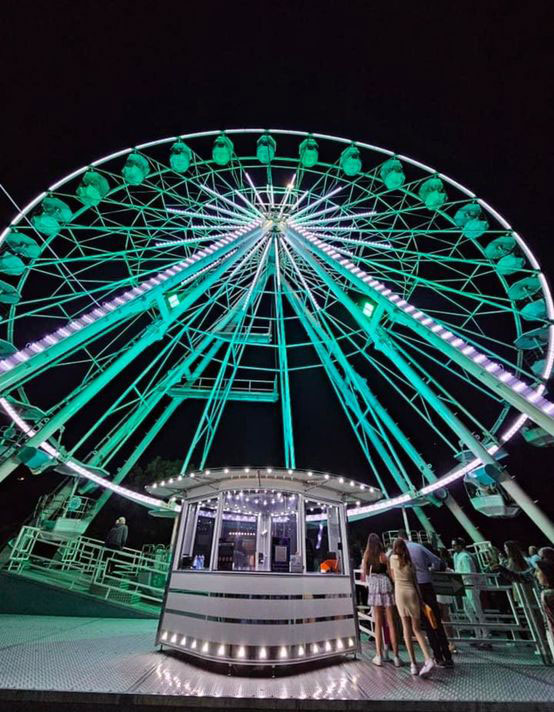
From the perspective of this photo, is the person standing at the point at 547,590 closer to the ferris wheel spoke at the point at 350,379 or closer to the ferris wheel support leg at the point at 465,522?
the ferris wheel spoke at the point at 350,379

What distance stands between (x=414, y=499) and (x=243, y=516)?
876cm

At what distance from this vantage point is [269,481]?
8.16 meters

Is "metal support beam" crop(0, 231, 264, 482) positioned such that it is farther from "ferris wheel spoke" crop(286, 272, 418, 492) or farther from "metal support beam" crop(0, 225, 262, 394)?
"ferris wheel spoke" crop(286, 272, 418, 492)

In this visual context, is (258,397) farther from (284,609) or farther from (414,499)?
(284,609)

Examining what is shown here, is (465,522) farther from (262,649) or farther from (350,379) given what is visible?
(262,649)

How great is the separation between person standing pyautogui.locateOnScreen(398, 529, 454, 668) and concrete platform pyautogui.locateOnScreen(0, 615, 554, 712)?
0.84ft

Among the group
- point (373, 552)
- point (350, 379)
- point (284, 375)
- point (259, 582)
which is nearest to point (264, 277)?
point (284, 375)

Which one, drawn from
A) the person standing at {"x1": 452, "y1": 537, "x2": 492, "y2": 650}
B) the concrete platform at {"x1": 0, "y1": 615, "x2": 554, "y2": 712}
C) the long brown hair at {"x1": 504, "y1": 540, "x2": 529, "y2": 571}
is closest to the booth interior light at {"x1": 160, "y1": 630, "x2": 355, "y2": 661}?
the concrete platform at {"x1": 0, "y1": 615, "x2": 554, "y2": 712}

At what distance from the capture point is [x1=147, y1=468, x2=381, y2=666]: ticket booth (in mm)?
6109

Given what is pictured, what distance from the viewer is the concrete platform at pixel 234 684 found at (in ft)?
13.6

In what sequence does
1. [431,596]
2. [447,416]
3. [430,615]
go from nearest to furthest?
1. [430,615]
2. [431,596]
3. [447,416]

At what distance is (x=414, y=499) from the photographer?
15766mm

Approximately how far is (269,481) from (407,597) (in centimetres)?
355

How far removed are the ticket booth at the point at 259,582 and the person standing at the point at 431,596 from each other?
1.90 m
